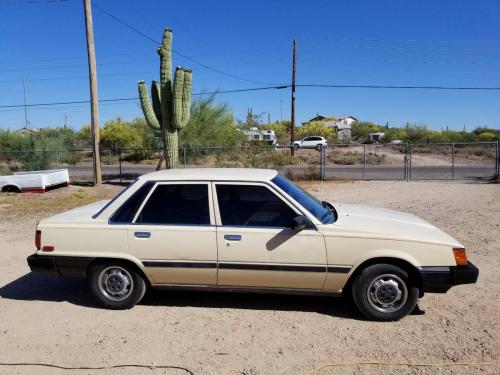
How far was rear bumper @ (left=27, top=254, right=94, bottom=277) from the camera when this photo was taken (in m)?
4.91

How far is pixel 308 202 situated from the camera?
5035mm

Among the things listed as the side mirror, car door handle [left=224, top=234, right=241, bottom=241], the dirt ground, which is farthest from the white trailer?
the side mirror

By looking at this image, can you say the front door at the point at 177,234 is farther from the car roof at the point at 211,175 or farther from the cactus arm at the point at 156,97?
the cactus arm at the point at 156,97

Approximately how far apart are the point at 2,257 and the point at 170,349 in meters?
4.57

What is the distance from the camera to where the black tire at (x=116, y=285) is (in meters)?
4.92

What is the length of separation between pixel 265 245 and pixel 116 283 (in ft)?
5.38

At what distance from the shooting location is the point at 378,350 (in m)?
4.02

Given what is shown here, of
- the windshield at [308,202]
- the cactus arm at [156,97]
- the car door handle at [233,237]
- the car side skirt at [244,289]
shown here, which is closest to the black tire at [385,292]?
the car side skirt at [244,289]

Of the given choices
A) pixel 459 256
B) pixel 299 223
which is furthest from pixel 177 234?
pixel 459 256

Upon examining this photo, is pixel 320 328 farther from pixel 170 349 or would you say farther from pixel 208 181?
pixel 208 181

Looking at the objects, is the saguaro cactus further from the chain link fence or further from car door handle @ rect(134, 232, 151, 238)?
car door handle @ rect(134, 232, 151, 238)

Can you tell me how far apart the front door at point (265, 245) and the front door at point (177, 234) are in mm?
118

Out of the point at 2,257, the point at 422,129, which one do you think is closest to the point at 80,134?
the point at 422,129

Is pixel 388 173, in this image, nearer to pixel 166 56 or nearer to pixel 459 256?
pixel 166 56
